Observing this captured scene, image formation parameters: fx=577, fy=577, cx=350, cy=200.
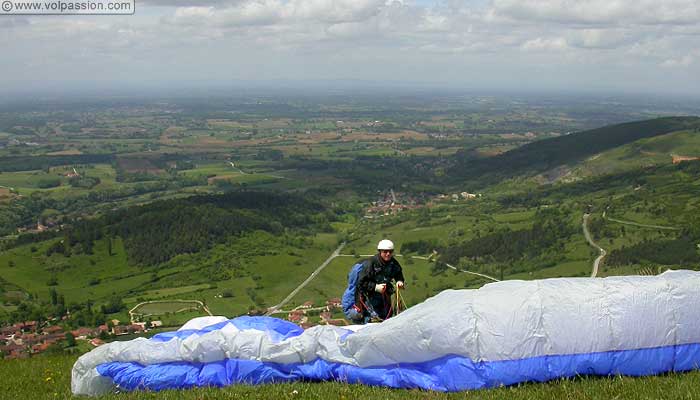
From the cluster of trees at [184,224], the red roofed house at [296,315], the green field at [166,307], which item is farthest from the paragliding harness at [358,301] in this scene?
the cluster of trees at [184,224]

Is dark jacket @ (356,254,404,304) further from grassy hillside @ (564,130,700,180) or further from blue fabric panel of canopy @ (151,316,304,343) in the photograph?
grassy hillside @ (564,130,700,180)

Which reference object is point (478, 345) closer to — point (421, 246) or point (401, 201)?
point (421, 246)

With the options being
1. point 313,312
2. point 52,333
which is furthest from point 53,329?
point 313,312

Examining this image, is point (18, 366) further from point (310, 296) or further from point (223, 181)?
point (223, 181)

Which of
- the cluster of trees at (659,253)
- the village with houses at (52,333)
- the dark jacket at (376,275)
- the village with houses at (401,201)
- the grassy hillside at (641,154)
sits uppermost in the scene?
the dark jacket at (376,275)

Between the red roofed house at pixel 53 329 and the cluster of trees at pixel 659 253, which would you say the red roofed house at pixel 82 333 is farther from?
the cluster of trees at pixel 659 253
